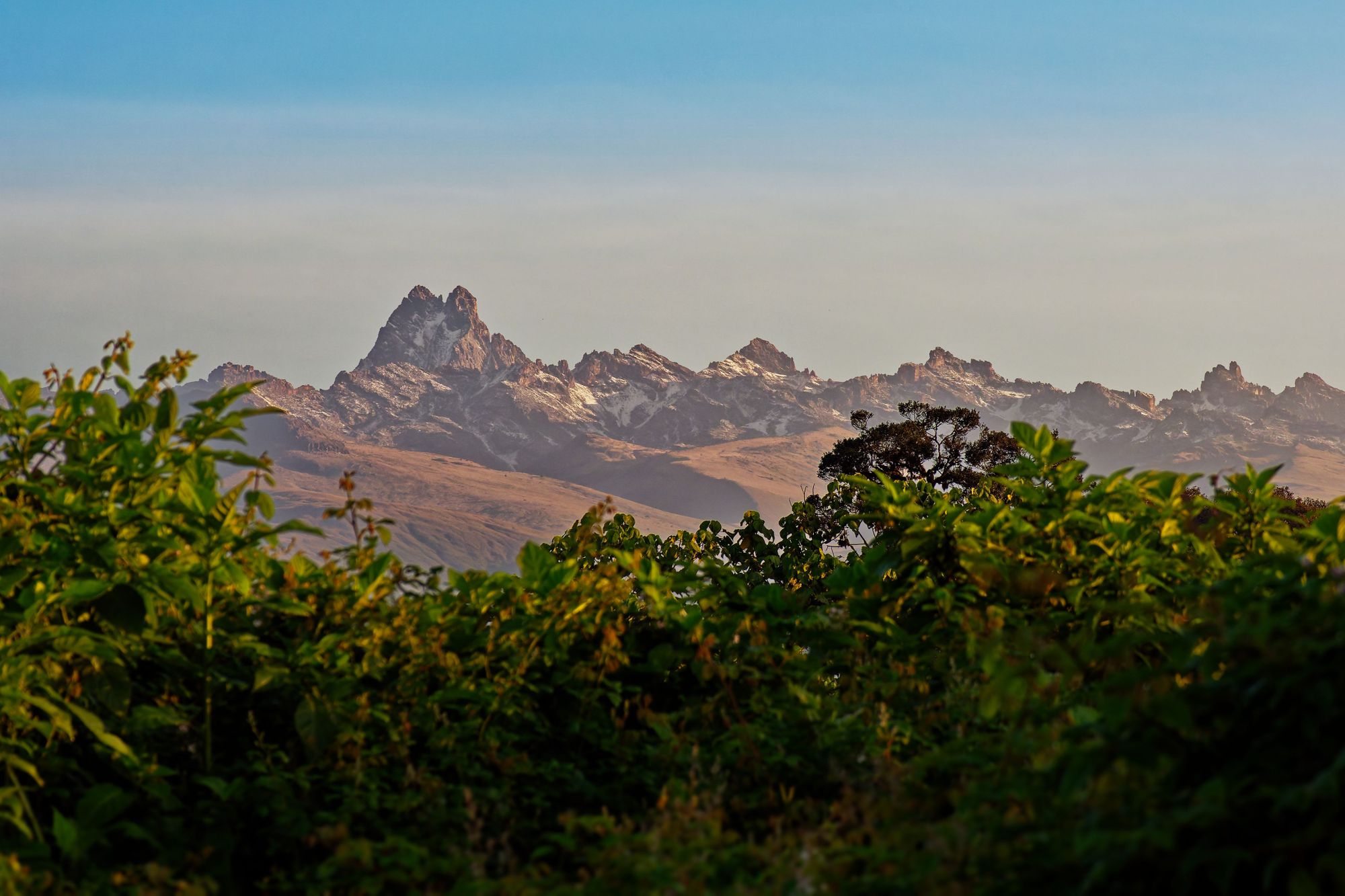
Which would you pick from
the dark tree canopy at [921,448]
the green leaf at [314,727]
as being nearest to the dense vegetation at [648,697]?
the green leaf at [314,727]

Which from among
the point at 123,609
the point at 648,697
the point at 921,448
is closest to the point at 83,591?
the point at 123,609

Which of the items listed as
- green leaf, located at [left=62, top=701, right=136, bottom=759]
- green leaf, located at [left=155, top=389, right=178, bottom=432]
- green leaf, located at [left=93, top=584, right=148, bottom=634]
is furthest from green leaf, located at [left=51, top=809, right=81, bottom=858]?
green leaf, located at [left=155, top=389, right=178, bottom=432]

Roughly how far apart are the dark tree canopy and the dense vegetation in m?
38.6

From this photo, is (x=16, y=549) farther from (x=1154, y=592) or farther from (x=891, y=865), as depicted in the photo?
(x=1154, y=592)

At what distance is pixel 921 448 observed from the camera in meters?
45.4

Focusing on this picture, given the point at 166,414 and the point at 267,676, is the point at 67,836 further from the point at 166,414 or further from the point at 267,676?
the point at 166,414

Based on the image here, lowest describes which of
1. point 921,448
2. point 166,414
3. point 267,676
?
point 267,676

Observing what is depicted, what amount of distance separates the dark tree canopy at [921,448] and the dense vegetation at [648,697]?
1518 inches

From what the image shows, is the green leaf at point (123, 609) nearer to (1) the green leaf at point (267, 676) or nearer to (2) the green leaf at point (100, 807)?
(1) the green leaf at point (267, 676)

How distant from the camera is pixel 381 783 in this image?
12.6ft

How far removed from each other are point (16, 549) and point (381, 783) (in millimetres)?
1372

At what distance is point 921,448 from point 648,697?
138ft

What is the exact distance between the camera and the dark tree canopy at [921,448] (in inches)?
1752

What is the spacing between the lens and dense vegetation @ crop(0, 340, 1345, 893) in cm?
261
